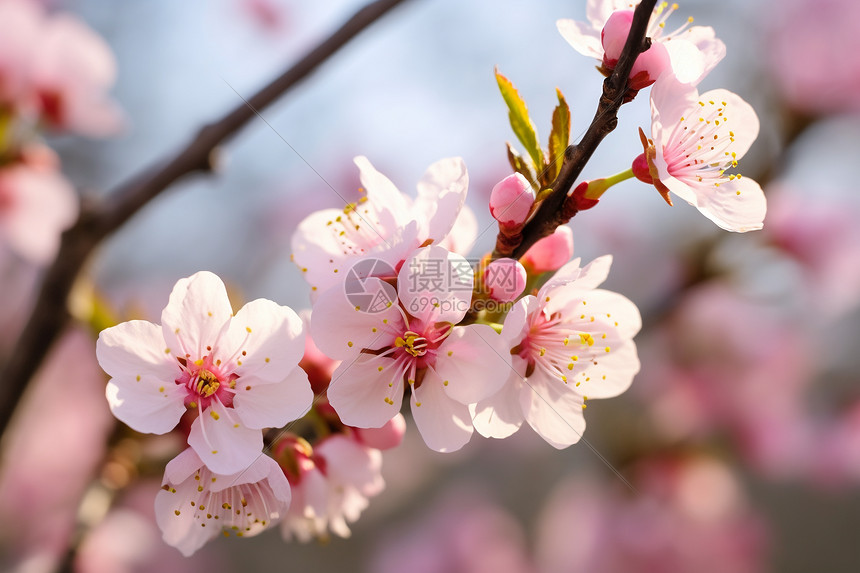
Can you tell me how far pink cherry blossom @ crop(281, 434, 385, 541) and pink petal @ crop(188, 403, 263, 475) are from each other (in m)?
0.11

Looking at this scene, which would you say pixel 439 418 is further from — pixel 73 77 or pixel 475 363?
pixel 73 77

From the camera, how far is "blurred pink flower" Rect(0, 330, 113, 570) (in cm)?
263

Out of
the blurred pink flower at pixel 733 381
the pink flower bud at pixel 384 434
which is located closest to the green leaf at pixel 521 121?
the pink flower bud at pixel 384 434

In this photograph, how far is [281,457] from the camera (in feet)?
2.42

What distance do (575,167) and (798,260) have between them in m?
1.84

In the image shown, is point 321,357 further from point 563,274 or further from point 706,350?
point 706,350

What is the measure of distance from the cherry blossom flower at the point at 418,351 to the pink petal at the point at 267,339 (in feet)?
0.13

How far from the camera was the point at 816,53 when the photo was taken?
237 cm

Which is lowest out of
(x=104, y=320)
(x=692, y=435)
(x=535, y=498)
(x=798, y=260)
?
(x=535, y=498)

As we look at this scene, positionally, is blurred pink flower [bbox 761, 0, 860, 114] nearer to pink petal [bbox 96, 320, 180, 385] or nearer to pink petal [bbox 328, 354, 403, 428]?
pink petal [bbox 328, 354, 403, 428]

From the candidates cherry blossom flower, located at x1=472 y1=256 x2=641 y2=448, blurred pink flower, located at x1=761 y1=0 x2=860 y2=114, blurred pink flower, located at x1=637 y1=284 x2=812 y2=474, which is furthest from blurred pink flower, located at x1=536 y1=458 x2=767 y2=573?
cherry blossom flower, located at x1=472 y1=256 x2=641 y2=448

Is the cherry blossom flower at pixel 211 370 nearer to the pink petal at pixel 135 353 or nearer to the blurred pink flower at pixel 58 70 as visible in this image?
the pink petal at pixel 135 353

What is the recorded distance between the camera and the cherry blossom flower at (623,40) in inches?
26.7

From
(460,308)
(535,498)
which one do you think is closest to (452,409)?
(460,308)
